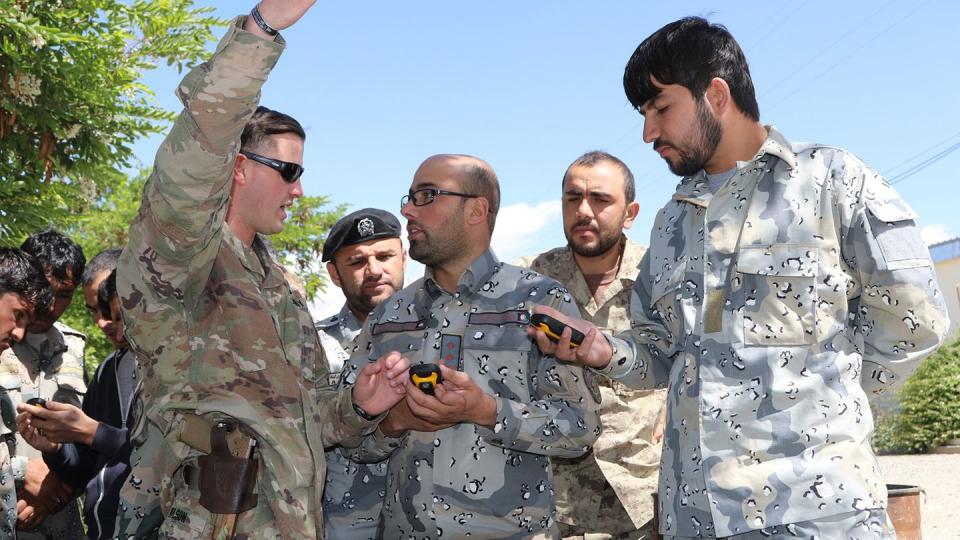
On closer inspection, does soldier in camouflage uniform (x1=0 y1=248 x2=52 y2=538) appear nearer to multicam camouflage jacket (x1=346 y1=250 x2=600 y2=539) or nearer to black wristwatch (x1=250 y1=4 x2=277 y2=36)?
multicam camouflage jacket (x1=346 y1=250 x2=600 y2=539)

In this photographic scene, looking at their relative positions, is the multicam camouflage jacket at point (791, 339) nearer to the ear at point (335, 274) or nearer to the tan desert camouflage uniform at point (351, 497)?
the tan desert camouflage uniform at point (351, 497)

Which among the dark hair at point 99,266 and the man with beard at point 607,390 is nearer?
the man with beard at point 607,390

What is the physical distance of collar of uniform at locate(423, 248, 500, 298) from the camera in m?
3.96

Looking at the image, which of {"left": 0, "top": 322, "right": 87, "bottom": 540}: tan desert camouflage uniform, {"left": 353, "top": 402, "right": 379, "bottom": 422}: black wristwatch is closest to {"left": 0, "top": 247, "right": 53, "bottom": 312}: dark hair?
{"left": 0, "top": 322, "right": 87, "bottom": 540}: tan desert camouflage uniform

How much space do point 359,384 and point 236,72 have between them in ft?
4.56

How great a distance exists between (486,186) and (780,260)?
159 cm

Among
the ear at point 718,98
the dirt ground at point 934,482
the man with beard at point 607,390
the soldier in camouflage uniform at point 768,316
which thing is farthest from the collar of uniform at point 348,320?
the dirt ground at point 934,482

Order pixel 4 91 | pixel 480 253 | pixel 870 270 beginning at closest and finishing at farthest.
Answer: pixel 870 270
pixel 480 253
pixel 4 91

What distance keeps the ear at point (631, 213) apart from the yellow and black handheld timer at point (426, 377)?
2.32 metres

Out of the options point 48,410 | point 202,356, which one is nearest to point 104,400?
point 48,410

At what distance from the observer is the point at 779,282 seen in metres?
2.98

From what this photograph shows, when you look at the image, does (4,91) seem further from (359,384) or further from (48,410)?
(359,384)

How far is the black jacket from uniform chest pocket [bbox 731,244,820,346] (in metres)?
3.01

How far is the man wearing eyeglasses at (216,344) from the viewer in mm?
2422
